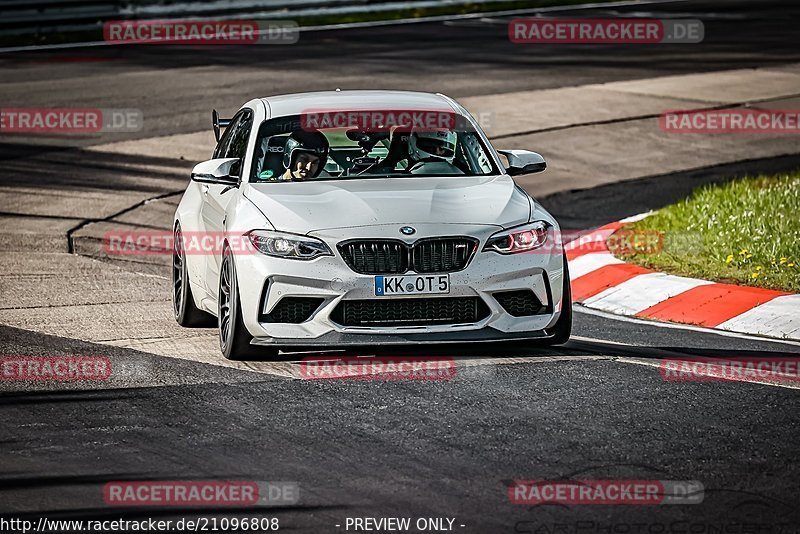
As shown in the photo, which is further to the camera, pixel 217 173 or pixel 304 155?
pixel 304 155

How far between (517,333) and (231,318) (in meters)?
1.64

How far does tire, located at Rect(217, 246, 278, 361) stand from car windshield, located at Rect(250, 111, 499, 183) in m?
0.83

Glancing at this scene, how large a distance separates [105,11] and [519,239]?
23345 mm

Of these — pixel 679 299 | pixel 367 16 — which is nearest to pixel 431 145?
pixel 679 299

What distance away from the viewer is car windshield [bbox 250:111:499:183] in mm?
9828

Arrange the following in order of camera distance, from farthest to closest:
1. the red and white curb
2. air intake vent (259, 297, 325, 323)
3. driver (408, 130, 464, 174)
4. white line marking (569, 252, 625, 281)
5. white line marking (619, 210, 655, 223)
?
white line marking (619, 210, 655, 223) < white line marking (569, 252, 625, 281) < the red and white curb < driver (408, 130, 464, 174) < air intake vent (259, 297, 325, 323)

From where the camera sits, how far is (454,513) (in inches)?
238

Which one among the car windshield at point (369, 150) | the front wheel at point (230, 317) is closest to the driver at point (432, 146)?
the car windshield at point (369, 150)

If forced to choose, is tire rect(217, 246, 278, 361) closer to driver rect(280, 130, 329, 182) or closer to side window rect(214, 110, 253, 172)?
driver rect(280, 130, 329, 182)

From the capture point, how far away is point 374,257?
859 cm

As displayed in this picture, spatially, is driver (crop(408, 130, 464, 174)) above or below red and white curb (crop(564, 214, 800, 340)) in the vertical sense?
above

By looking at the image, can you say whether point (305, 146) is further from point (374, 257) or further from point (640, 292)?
point (640, 292)

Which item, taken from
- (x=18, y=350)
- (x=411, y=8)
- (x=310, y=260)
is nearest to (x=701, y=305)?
(x=310, y=260)

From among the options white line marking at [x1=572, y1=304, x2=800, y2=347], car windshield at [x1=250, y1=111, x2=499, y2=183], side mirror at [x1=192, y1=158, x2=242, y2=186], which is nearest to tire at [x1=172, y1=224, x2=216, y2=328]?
side mirror at [x1=192, y1=158, x2=242, y2=186]
